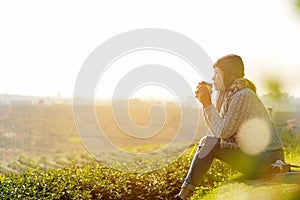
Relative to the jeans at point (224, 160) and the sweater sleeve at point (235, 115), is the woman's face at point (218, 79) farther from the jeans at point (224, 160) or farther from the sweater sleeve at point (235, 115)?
the jeans at point (224, 160)

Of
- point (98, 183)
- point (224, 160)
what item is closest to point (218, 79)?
point (224, 160)

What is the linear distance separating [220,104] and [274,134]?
0.57 m

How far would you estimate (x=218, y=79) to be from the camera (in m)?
4.89

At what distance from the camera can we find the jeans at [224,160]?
4.62 metres

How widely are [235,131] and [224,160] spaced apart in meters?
0.30

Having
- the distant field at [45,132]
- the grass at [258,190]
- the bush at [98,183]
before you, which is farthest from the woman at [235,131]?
the distant field at [45,132]

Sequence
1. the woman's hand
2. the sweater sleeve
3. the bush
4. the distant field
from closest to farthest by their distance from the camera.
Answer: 1. the sweater sleeve
2. the woman's hand
3. the bush
4. the distant field

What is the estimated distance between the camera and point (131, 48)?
684 centimetres

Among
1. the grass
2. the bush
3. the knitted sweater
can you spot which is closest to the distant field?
the bush

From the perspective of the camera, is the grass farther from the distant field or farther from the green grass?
the distant field

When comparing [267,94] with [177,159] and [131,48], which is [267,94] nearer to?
[177,159]

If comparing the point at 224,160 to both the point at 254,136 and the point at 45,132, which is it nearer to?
the point at 254,136

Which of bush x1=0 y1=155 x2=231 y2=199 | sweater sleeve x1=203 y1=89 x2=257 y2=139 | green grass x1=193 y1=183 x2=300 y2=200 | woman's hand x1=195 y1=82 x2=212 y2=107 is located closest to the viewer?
green grass x1=193 y1=183 x2=300 y2=200

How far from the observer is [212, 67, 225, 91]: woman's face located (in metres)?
4.81
